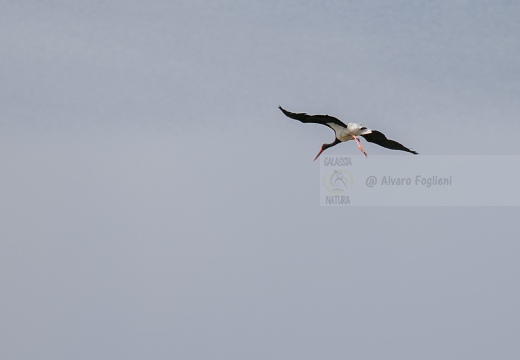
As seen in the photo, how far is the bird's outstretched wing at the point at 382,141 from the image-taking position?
4428 cm

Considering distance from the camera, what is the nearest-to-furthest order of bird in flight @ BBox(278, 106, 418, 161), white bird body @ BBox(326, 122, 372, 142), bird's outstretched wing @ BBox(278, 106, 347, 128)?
bird's outstretched wing @ BBox(278, 106, 347, 128)
bird in flight @ BBox(278, 106, 418, 161)
white bird body @ BBox(326, 122, 372, 142)

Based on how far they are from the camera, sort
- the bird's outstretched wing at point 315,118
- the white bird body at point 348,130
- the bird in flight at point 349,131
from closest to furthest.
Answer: the bird's outstretched wing at point 315,118 → the bird in flight at point 349,131 → the white bird body at point 348,130

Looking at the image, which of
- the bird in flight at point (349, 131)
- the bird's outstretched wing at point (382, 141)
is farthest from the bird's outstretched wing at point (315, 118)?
the bird's outstretched wing at point (382, 141)

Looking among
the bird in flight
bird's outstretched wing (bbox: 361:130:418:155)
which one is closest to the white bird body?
the bird in flight

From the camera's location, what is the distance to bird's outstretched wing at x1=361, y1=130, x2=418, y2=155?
44.3 m

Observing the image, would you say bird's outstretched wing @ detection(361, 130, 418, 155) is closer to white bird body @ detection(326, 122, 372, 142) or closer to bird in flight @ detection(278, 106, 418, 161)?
bird in flight @ detection(278, 106, 418, 161)

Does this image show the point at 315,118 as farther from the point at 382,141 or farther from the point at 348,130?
the point at 382,141

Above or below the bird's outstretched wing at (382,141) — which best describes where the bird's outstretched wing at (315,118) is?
above

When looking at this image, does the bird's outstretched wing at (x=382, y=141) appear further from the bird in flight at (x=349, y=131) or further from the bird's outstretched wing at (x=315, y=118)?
the bird's outstretched wing at (x=315, y=118)

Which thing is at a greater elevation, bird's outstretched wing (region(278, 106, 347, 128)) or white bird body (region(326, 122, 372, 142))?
bird's outstretched wing (region(278, 106, 347, 128))

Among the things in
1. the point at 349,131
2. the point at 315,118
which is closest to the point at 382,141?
Result: the point at 349,131

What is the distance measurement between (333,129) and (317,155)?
1741 millimetres

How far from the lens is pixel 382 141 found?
147 ft

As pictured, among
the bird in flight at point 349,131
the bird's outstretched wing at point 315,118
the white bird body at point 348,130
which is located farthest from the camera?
the white bird body at point 348,130
